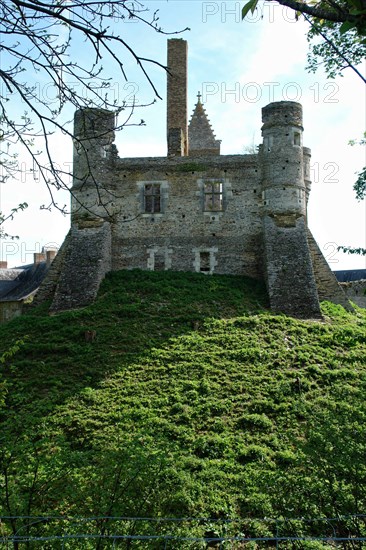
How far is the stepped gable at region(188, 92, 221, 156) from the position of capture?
32.6 meters

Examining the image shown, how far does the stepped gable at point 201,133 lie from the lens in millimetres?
32562

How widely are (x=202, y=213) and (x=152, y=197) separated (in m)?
1.93

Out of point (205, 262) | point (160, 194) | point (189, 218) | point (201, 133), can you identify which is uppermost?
point (201, 133)

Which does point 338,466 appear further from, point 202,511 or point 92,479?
point 92,479

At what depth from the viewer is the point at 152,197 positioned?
23.4 metres

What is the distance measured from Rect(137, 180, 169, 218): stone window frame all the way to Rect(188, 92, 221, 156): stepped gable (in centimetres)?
933

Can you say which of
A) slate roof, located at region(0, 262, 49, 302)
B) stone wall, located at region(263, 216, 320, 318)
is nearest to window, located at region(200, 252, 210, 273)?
stone wall, located at region(263, 216, 320, 318)

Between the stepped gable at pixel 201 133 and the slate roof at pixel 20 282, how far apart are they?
31.7ft

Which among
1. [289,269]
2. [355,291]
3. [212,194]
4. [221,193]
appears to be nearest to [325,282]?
[289,269]

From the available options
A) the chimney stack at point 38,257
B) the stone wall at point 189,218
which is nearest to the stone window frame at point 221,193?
the stone wall at point 189,218

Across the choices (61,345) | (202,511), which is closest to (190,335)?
(61,345)

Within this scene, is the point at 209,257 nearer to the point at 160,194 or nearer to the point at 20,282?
the point at 160,194

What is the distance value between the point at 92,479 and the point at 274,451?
5.25 metres

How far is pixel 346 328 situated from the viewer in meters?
18.7
